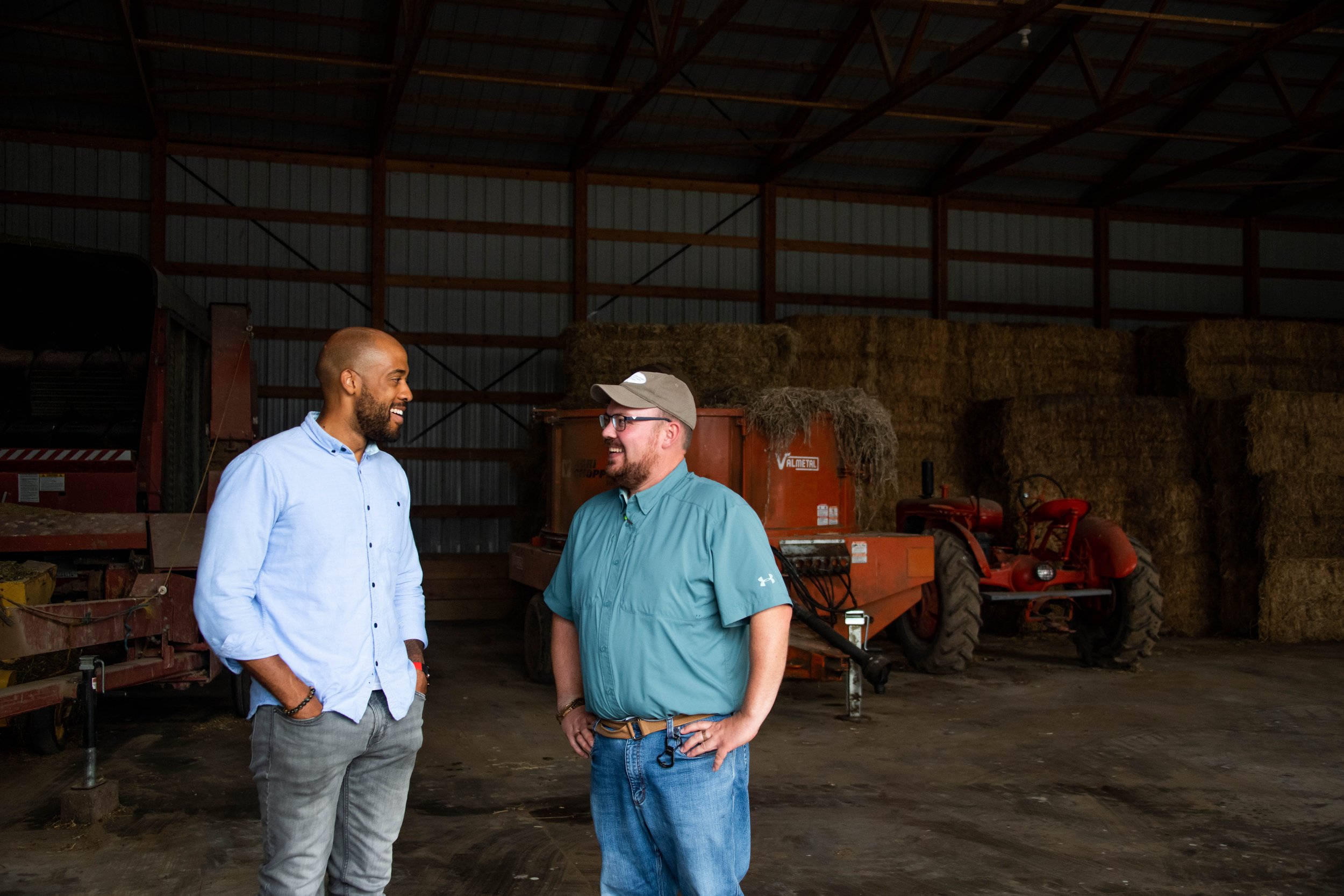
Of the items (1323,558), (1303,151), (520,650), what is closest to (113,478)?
(520,650)

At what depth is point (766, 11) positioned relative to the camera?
11.1 meters

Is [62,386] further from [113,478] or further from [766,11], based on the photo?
[766,11]

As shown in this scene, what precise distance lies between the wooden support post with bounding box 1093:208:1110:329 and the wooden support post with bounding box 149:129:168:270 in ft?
37.0

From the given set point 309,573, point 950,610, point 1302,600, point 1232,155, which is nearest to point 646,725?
point 309,573

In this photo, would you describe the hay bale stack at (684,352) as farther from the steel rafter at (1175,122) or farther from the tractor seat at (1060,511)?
the steel rafter at (1175,122)

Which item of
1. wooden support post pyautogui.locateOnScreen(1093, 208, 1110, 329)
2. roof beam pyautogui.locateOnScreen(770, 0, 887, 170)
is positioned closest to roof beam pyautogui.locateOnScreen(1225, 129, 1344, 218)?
wooden support post pyautogui.locateOnScreen(1093, 208, 1110, 329)

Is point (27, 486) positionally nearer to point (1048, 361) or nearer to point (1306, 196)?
point (1048, 361)

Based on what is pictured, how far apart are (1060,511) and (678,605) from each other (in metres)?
6.89

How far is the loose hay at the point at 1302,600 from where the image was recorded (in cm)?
980

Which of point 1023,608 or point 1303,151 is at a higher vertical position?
point 1303,151

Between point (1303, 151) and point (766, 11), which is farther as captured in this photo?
point (1303, 151)

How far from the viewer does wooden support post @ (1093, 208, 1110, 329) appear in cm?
1384

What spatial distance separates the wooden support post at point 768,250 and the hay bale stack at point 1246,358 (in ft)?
14.4

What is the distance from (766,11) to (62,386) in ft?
25.6
